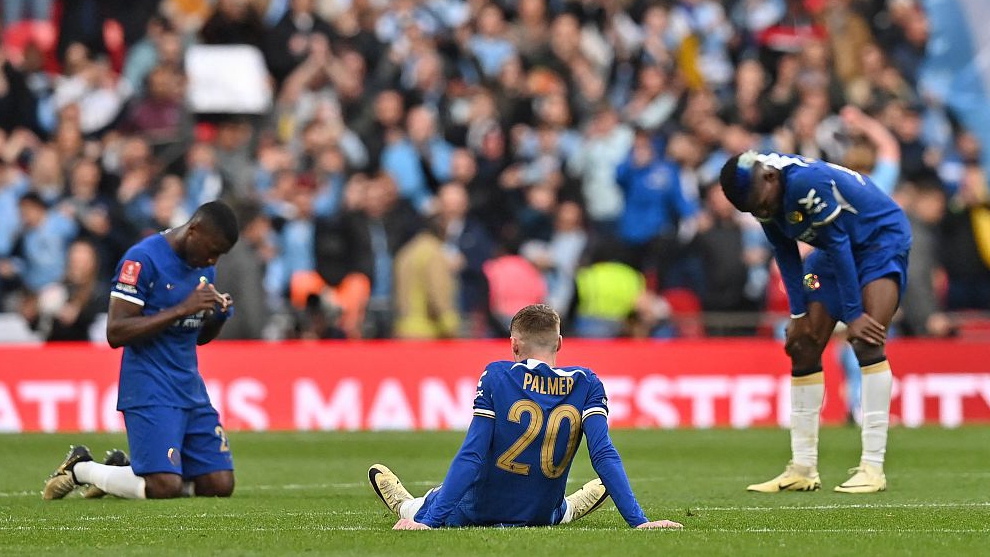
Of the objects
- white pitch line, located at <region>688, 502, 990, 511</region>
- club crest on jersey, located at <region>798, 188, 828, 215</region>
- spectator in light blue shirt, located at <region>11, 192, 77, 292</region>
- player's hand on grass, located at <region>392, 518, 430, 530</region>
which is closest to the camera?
player's hand on grass, located at <region>392, 518, 430, 530</region>

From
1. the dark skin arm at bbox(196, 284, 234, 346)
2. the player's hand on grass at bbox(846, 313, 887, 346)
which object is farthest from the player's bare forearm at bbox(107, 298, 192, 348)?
the player's hand on grass at bbox(846, 313, 887, 346)

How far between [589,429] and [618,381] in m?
11.1

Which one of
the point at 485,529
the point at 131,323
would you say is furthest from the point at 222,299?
the point at 485,529

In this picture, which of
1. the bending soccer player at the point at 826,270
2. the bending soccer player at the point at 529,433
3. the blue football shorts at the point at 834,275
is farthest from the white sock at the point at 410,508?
the blue football shorts at the point at 834,275

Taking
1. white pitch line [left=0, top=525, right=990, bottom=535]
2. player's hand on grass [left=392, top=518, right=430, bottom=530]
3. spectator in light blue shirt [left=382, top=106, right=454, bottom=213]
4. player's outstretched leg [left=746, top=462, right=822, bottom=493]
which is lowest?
player's outstretched leg [left=746, top=462, right=822, bottom=493]

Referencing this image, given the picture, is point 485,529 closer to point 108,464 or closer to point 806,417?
point 806,417

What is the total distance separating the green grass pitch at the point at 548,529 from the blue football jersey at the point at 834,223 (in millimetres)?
1389

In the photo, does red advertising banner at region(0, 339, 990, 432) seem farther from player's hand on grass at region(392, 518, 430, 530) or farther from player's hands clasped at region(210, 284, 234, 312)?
player's hand on grass at region(392, 518, 430, 530)

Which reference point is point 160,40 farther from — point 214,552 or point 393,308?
point 214,552

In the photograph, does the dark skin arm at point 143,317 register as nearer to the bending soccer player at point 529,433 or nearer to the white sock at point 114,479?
the white sock at point 114,479

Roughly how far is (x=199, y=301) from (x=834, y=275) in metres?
4.08

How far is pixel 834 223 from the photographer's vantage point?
10703 millimetres

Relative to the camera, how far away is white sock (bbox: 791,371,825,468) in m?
11.2

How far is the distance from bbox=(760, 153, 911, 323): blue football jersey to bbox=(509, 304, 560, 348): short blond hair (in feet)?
9.96
